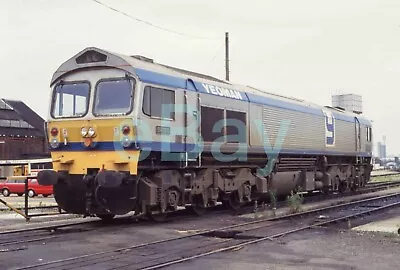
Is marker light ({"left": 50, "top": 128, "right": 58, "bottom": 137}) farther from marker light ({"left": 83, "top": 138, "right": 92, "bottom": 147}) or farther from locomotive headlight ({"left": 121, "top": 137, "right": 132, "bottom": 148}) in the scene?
locomotive headlight ({"left": 121, "top": 137, "right": 132, "bottom": 148})

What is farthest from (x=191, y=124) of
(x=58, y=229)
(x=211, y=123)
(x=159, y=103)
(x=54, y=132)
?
(x=58, y=229)

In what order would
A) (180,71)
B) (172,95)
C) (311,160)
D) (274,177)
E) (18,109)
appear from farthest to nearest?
1. (18,109)
2. (311,160)
3. (274,177)
4. (180,71)
5. (172,95)

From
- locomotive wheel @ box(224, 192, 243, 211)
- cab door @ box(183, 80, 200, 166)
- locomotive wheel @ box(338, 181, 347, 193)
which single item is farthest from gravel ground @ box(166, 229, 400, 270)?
→ locomotive wheel @ box(338, 181, 347, 193)

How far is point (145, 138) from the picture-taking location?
1299cm

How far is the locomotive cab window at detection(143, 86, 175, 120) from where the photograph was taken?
43.3 ft

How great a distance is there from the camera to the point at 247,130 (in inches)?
690

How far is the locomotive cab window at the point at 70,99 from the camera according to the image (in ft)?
44.8

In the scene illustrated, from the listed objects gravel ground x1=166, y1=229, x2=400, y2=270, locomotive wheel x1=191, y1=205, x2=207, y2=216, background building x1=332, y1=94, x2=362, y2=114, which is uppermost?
background building x1=332, y1=94, x2=362, y2=114

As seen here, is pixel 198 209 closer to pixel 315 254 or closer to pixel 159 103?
pixel 159 103

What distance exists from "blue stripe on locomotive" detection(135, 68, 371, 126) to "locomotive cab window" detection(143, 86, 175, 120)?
0.68 ft

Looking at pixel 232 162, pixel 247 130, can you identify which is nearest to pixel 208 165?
pixel 232 162

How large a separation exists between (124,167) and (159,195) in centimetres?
124

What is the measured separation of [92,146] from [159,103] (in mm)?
1930

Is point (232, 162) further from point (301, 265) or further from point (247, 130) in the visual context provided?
point (301, 265)
